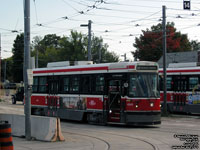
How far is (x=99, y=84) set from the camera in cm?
2066

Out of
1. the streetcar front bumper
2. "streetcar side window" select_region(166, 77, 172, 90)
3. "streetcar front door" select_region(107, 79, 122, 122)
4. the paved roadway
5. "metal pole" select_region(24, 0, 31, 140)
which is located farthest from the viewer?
"streetcar side window" select_region(166, 77, 172, 90)

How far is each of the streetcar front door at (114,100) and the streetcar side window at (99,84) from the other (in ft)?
1.56

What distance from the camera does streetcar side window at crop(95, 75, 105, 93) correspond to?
20453 millimetres

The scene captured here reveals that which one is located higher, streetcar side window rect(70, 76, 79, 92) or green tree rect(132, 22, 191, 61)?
green tree rect(132, 22, 191, 61)

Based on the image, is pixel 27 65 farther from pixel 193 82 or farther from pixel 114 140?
pixel 193 82

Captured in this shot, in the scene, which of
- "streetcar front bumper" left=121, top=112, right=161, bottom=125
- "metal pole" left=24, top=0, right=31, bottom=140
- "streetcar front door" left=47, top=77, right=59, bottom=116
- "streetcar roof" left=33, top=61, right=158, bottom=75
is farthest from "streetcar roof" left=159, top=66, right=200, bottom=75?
"metal pole" left=24, top=0, right=31, bottom=140

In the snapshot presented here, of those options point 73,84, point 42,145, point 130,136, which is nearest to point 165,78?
point 73,84

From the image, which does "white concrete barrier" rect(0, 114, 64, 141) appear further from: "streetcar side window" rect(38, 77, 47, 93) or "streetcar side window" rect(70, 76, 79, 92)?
"streetcar side window" rect(38, 77, 47, 93)

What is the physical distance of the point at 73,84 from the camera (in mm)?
22469

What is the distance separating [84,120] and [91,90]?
80.7 inches

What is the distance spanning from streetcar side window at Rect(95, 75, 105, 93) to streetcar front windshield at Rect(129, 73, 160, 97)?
1.80 m

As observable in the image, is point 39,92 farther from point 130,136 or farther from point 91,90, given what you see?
point 130,136

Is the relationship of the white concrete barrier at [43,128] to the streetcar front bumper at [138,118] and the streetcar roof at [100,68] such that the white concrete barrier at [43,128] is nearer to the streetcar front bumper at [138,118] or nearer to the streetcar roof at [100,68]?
the streetcar front bumper at [138,118]

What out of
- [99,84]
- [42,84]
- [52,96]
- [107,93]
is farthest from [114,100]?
[42,84]
